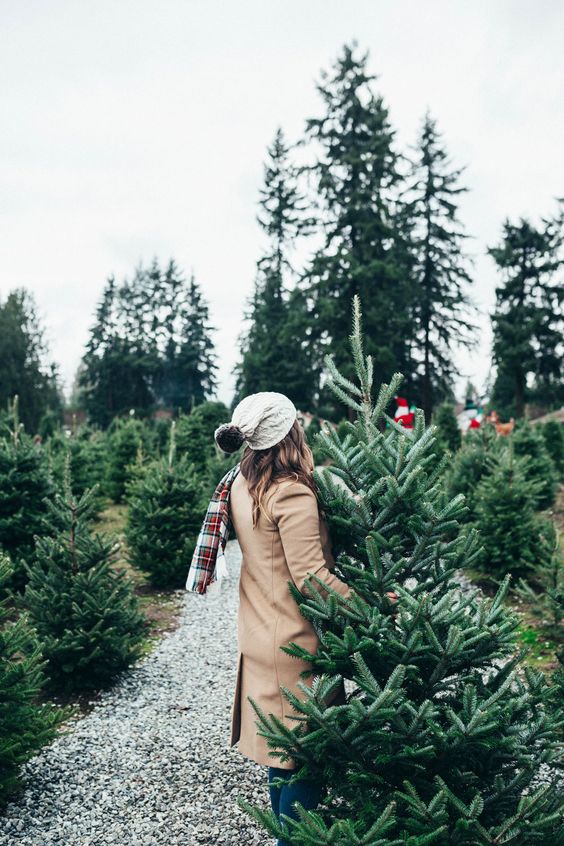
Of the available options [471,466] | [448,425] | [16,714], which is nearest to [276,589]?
[16,714]

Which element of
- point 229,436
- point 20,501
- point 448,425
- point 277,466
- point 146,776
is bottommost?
point 146,776

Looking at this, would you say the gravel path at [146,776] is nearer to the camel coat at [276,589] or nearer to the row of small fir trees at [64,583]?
the row of small fir trees at [64,583]

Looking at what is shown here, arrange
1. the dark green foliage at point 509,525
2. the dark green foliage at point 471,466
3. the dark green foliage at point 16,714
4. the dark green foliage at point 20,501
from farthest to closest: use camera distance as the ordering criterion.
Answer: the dark green foliage at point 471,466 → the dark green foliage at point 509,525 → the dark green foliage at point 20,501 → the dark green foliage at point 16,714

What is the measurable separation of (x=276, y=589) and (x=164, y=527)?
6096mm

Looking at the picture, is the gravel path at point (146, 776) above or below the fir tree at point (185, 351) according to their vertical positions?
below

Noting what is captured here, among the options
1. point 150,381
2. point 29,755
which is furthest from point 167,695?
point 150,381

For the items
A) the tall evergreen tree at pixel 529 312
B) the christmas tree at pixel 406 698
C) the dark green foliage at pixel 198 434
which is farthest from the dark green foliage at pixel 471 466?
the tall evergreen tree at pixel 529 312

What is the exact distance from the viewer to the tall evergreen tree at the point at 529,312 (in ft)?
97.4

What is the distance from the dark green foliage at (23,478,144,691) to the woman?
110 inches

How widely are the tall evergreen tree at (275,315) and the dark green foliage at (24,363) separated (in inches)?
467

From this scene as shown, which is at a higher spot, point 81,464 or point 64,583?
point 81,464

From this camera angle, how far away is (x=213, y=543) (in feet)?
9.25

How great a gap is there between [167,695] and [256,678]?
3095 mm

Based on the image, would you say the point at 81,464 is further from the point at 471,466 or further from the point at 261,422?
the point at 261,422
